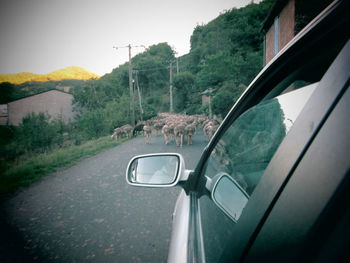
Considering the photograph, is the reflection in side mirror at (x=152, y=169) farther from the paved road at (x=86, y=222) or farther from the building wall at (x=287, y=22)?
the building wall at (x=287, y=22)

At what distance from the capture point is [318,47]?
63cm

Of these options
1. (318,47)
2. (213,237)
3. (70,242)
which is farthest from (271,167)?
(70,242)

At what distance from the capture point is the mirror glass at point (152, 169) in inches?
73.6

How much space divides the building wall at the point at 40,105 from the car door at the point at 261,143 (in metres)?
40.7

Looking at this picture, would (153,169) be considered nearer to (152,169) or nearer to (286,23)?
(152,169)

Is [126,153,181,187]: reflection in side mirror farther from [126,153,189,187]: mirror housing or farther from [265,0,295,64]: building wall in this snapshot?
[265,0,295,64]: building wall

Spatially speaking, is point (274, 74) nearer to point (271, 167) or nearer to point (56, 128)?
point (271, 167)

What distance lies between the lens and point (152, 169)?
200cm

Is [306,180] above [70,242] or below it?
above

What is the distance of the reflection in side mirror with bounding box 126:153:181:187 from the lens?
1.86m

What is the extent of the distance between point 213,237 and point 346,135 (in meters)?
0.90

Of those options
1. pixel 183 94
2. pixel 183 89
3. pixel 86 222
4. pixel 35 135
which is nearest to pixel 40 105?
pixel 183 89

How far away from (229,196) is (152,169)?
3.40ft

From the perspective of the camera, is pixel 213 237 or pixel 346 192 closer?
pixel 346 192
